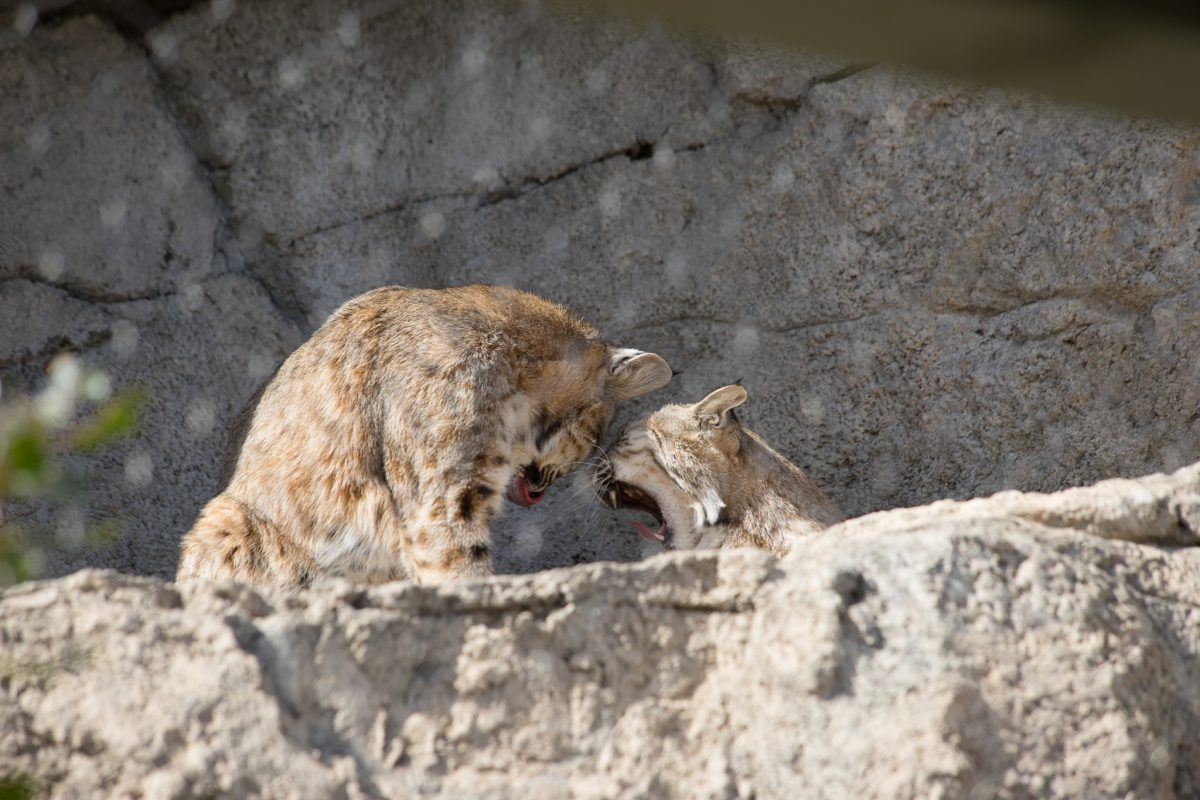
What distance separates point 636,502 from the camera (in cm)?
556

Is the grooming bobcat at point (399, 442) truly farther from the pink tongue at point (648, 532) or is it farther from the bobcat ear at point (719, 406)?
the bobcat ear at point (719, 406)

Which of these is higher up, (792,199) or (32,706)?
(792,199)

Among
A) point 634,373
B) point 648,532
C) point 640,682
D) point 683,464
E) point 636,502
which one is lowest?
point 640,682

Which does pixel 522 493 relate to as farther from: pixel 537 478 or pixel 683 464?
pixel 683 464

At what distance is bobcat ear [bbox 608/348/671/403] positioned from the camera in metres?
5.72

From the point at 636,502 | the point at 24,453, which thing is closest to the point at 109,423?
the point at 24,453

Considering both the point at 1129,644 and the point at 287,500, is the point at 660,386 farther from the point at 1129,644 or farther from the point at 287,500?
the point at 1129,644

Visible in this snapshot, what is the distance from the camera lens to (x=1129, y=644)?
11.1 ft

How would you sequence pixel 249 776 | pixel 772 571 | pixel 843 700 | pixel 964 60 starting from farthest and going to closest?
pixel 772 571 < pixel 843 700 < pixel 249 776 < pixel 964 60

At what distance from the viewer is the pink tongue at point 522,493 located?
5527mm

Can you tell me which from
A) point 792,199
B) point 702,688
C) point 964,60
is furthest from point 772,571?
point 792,199

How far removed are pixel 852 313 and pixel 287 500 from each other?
2.38 m

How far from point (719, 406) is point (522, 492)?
2.93 ft

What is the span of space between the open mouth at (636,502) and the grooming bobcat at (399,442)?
0.22 meters
